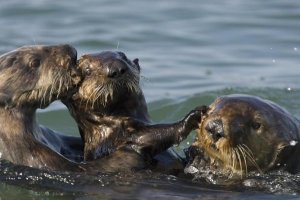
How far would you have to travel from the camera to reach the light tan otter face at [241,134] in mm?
7328

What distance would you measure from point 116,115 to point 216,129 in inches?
40.7

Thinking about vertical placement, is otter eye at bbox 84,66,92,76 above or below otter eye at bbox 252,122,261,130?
above

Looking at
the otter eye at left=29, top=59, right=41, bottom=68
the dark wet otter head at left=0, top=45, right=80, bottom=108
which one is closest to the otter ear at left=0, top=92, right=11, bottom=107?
the dark wet otter head at left=0, top=45, right=80, bottom=108

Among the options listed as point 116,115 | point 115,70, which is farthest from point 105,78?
point 116,115

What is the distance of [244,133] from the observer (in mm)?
7375

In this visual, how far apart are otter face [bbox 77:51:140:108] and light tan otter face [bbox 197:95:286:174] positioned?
0.73 meters

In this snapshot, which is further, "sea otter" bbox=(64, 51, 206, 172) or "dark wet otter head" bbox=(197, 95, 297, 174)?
"sea otter" bbox=(64, 51, 206, 172)

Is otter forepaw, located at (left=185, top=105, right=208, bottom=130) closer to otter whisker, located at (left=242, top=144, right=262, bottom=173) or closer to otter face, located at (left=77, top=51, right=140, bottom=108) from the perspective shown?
otter whisker, located at (left=242, top=144, right=262, bottom=173)

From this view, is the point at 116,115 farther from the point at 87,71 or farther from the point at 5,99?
the point at 5,99

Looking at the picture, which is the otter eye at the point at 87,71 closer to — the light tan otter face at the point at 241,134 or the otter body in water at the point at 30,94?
the otter body in water at the point at 30,94

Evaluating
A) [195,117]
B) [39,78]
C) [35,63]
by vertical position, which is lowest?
[195,117]

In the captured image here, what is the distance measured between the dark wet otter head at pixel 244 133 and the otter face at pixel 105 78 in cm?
73

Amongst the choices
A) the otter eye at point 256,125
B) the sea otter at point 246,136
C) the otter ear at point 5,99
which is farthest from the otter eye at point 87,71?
the otter eye at point 256,125

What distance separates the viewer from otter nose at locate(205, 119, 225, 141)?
288 inches
